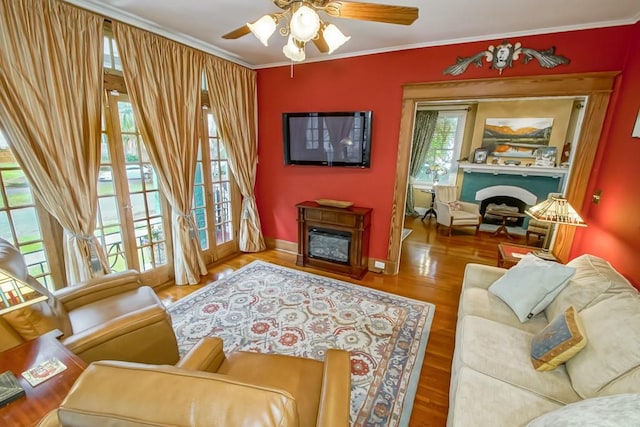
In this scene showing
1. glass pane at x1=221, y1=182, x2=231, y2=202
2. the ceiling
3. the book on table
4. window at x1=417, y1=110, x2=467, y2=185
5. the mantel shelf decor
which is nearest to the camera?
the book on table

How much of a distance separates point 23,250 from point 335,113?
10.3 feet

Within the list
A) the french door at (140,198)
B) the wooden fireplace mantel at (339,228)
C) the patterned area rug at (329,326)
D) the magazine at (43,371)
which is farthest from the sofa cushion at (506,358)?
the french door at (140,198)

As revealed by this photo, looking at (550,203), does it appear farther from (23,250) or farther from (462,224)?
(23,250)

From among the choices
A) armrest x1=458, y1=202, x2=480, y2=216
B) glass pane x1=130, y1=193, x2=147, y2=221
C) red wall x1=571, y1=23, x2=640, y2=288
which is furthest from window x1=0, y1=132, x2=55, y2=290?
armrest x1=458, y1=202, x2=480, y2=216

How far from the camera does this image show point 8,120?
6.10 feet

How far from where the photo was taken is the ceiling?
6.84 ft

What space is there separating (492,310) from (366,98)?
254 cm

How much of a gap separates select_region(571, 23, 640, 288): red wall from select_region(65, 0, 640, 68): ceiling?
452 millimetres

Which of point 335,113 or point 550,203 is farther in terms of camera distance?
point 335,113

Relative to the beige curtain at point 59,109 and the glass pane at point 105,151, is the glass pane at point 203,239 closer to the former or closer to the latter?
the beige curtain at point 59,109

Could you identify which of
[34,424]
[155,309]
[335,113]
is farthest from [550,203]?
[34,424]

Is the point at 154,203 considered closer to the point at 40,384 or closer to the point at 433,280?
the point at 40,384

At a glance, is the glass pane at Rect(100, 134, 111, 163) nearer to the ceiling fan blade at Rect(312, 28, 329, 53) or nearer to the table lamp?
the ceiling fan blade at Rect(312, 28, 329, 53)

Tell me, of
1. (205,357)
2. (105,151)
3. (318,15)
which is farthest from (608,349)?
(105,151)
